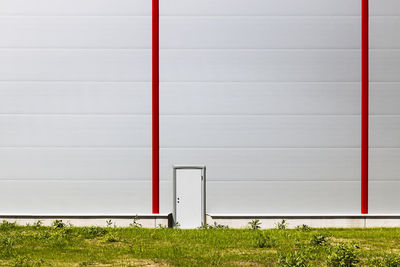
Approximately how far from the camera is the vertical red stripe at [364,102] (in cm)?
1464

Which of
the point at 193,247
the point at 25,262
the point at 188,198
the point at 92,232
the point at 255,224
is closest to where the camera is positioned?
the point at 25,262

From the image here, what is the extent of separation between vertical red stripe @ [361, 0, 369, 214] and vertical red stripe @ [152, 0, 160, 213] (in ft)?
19.7

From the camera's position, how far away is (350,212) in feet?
47.8

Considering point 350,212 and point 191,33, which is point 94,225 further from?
point 350,212

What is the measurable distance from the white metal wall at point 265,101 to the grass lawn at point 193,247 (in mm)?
1498

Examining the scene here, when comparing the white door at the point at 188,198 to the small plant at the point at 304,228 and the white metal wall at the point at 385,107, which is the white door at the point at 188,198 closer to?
the small plant at the point at 304,228

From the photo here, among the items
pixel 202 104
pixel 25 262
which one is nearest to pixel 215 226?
pixel 202 104

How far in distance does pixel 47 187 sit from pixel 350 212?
889 cm

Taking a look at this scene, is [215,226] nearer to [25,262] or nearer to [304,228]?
[304,228]

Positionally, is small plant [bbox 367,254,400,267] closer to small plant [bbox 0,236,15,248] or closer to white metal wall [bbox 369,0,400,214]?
white metal wall [bbox 369,0,400,214]

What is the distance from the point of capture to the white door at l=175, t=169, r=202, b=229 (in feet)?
47.9

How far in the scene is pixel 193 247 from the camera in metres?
10.9

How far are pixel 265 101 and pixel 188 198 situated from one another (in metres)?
3.65

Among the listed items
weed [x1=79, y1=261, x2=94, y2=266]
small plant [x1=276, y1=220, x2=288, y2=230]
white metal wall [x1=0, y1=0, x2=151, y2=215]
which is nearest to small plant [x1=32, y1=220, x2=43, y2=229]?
white metal wall [x1=0, y1=0, x2=151, y2=215]
